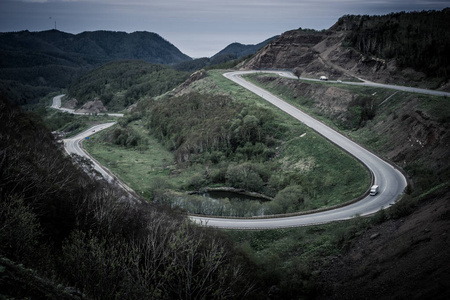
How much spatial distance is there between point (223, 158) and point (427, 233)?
4298 cm

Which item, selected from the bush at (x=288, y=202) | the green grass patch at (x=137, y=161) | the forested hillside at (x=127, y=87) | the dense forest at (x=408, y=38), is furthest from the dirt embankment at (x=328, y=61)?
the forested hillside at (x=127, y=87)

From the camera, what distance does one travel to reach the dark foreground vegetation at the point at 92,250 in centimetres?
1353

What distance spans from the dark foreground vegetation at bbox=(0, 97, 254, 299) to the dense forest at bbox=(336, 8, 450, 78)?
2037 inches

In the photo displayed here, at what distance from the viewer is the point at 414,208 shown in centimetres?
2334

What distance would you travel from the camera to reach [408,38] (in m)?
63.2

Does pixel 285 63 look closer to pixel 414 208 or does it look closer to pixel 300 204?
pixel 300 204

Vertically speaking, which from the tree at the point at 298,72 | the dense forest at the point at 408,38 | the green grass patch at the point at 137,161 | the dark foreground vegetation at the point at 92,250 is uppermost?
the dense forest at the point at 408,38

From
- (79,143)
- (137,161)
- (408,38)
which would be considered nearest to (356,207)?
(137,161)

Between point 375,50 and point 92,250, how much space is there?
72053 millimetres

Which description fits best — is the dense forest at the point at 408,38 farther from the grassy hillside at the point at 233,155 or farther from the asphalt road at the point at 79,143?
the asphalt road at the point at 79,143

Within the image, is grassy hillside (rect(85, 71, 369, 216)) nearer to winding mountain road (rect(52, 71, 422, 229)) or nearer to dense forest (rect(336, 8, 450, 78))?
winding mountain road (rect(52, 71, 422, 229))

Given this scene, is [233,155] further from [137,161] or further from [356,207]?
[356,207]

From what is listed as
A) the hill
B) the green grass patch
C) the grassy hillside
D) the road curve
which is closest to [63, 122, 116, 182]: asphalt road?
the green grass patch

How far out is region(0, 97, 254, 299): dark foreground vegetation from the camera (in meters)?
13.5
